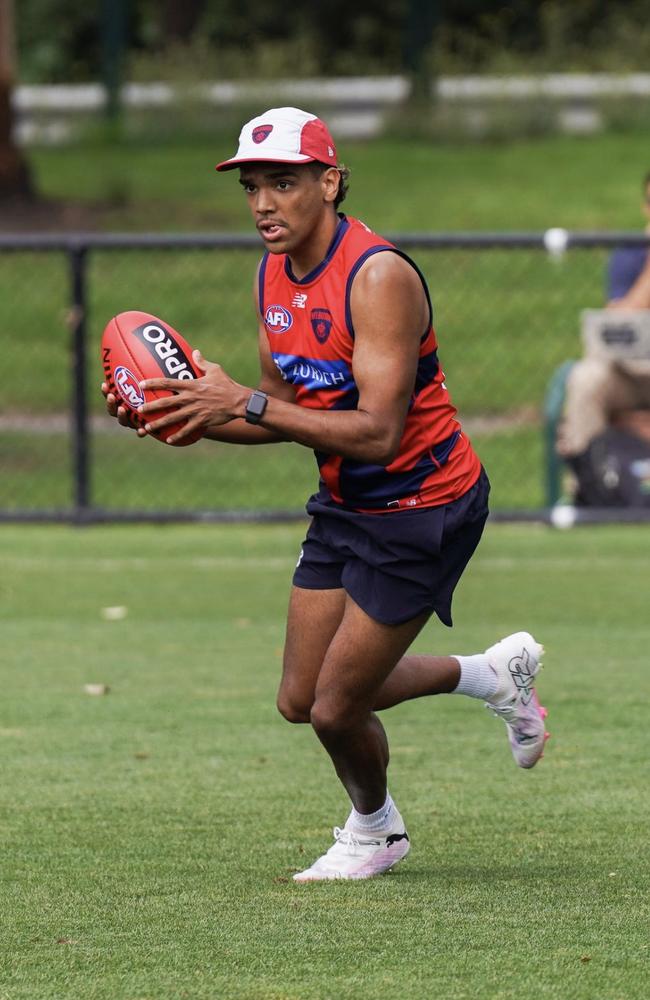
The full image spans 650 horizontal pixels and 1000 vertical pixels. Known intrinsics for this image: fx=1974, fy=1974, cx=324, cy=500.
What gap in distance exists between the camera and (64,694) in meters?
7.59

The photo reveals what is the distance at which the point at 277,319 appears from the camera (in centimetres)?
508

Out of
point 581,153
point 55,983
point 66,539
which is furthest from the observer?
point 581,153

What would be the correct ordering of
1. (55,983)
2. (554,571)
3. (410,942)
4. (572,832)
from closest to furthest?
(55,983) < (410,942) < (572,832) < (554,571)

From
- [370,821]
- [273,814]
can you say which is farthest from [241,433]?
[273,814]

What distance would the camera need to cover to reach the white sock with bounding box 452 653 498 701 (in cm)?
557

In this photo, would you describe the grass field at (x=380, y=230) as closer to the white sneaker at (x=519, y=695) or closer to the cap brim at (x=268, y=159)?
the white sneaker at (x=519, y=695)

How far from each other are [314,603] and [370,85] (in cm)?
2678

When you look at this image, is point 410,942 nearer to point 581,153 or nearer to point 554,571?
point 554,571

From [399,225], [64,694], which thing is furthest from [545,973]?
[399,225]

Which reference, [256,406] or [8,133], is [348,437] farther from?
[8,133]

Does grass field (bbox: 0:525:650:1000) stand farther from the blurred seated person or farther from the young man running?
the blurred seated person

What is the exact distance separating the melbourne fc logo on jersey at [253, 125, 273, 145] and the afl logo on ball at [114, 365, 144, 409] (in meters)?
0.66

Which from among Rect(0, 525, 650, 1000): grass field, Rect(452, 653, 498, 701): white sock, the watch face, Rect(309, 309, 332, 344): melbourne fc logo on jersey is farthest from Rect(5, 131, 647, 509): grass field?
the watch face

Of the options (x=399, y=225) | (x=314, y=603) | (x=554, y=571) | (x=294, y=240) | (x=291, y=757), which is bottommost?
(x=399, y=225)
